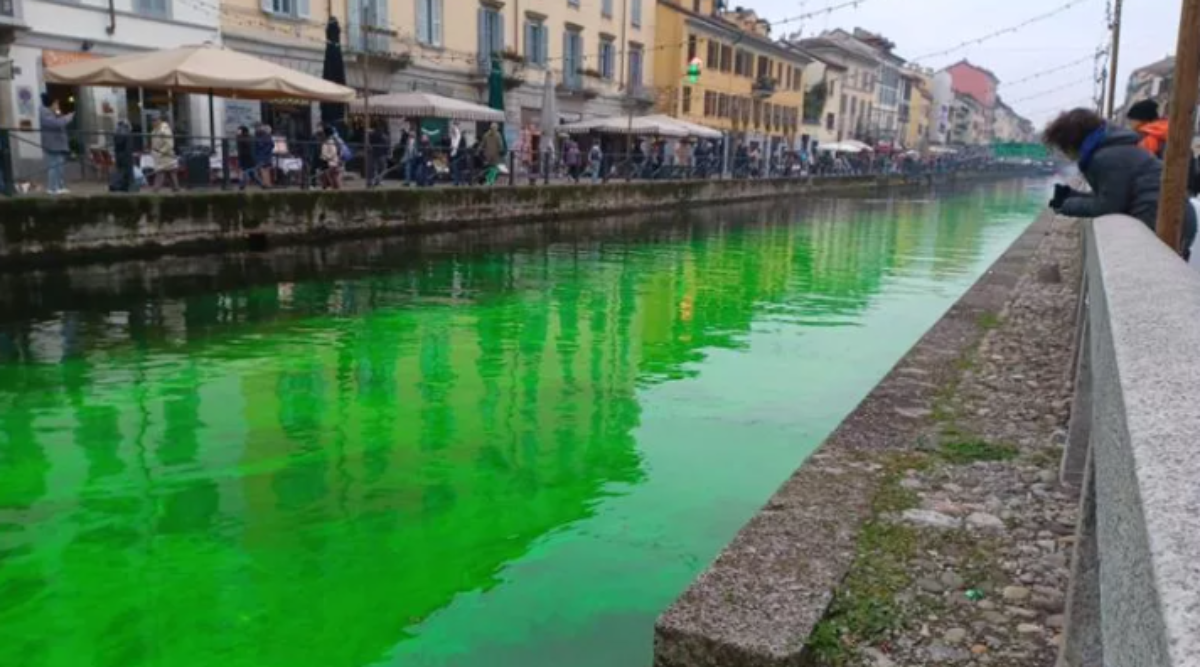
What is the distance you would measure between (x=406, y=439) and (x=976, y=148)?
107 m

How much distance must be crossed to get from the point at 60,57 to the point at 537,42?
1690cm

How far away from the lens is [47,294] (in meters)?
10.7

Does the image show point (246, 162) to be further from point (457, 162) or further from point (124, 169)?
point (457, 162)

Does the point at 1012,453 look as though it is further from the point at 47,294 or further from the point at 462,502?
the point at 47,294

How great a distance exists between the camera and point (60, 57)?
685 inches

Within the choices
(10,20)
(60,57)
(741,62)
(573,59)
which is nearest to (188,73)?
(10,20)

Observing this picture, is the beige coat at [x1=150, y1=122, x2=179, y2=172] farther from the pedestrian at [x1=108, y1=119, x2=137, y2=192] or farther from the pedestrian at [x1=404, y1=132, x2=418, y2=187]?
the pedestrian at [x1=404, y1=132, x2=418, y2=187]

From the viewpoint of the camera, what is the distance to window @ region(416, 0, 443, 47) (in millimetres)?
26172

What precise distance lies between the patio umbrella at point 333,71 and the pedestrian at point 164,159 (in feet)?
13.8

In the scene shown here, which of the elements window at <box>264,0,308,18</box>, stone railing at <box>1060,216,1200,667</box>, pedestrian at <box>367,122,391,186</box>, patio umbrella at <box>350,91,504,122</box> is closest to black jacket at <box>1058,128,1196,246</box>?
stone railing at <box>1060,216,1200,667</box>

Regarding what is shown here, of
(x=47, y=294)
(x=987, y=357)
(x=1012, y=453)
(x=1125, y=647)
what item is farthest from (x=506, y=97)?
(x=1125, y=647)

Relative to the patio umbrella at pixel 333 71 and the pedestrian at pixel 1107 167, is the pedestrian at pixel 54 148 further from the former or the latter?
the pedestrian at pixel 1107 167

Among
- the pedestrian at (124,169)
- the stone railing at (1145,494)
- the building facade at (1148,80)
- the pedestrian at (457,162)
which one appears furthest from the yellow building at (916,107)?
the stone railing at (1145,494)

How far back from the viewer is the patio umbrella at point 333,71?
758 inches
